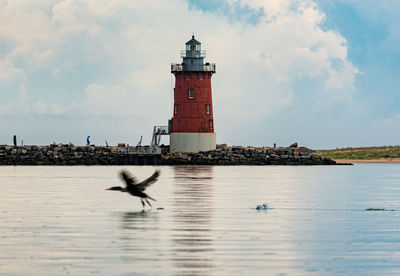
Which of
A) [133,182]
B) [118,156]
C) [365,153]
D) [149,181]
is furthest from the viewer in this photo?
[365,153]

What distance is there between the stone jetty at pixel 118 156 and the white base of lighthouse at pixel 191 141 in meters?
2.10

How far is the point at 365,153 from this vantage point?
103938 mm

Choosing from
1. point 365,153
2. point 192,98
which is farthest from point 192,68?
point 365,153

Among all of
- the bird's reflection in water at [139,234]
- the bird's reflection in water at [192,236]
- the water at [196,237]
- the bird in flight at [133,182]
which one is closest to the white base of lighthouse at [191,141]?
the bird's reflection in water at [192,236]

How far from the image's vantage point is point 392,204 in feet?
90.3

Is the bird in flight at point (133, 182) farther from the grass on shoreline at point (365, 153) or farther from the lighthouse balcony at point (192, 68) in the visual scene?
the grass on shoreline at point (365, 153)

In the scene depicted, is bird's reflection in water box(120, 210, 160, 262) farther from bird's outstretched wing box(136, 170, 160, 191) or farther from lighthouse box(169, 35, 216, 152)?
Result: lighthouse box(169, 35, 216, 152)

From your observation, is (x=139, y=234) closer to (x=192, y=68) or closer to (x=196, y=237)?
(x=196, y=237)

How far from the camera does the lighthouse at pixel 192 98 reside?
72750 mm

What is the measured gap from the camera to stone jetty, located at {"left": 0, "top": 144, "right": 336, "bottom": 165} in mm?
79562

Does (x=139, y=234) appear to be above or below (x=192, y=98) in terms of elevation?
below

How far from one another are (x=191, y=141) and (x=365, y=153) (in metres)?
37.4

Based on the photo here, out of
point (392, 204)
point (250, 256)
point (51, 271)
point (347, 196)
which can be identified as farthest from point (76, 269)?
point (347, 196)

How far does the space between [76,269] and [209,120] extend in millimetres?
60857
